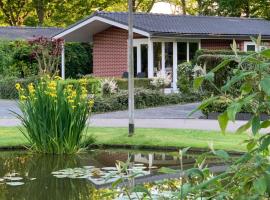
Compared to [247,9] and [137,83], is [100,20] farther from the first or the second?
[247,9]

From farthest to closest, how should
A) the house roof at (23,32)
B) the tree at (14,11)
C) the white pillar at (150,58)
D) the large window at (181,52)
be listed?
the tree at (14,11), the house roof at (23,32), the large window at (181,52), the white pillar at (150,58)

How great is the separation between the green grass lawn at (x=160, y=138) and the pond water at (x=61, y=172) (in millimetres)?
511

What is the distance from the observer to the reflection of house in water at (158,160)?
10.0m

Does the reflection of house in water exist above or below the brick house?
below

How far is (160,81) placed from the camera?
24.3 metres

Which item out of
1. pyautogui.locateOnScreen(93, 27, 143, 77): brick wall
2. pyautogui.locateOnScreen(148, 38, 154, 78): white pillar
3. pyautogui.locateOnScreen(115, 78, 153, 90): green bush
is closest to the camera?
pyautogui.locateOnScreen(115, 78, 153, 90): green bush

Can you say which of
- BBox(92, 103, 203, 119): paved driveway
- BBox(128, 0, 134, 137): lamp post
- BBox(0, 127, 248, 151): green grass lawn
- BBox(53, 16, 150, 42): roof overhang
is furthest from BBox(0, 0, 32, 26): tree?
BBox(128, 0, 134, 137): lamp post

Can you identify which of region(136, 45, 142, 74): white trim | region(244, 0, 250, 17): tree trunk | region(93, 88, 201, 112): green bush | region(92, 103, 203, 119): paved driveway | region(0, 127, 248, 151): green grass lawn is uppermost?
region(244, 0, 250, 17): tree trunk

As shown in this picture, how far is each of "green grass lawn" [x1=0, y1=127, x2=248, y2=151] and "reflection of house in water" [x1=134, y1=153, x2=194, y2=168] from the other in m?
0.63

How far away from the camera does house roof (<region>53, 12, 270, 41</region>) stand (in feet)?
84.4

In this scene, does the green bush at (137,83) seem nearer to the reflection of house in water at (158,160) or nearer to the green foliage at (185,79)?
the green foliage at (185,79)

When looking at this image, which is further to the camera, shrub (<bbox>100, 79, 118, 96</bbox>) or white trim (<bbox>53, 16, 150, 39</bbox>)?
white trim (<bbox>53, 16, 150, 39</bbox>)

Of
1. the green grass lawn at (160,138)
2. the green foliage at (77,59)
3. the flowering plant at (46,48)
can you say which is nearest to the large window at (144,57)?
the flowering plant at (46,48)

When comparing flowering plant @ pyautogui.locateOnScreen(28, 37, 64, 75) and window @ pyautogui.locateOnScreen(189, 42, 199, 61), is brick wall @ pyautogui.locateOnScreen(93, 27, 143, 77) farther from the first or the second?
flowering plant @ pyautogui.locateOnScreen(28, 37, 64, 75)
